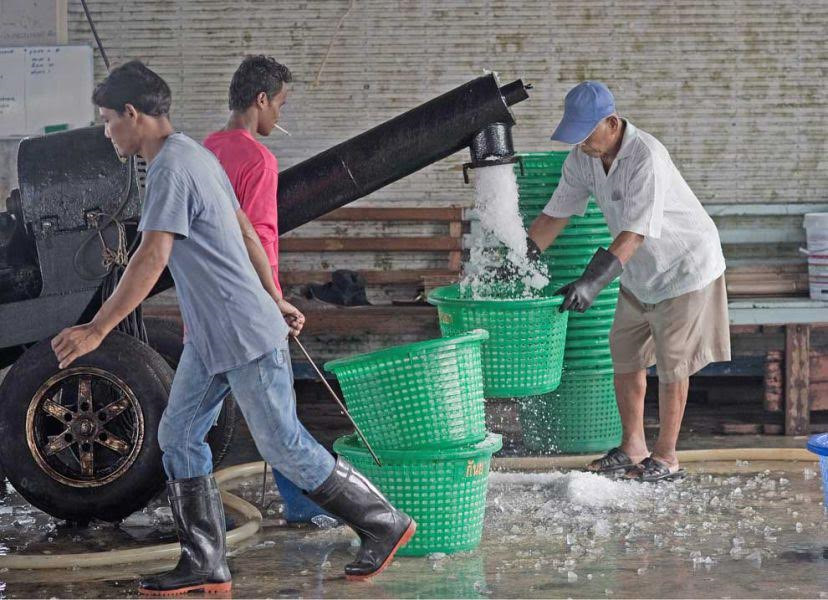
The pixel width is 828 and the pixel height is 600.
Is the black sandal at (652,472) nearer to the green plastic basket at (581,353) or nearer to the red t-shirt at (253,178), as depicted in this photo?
the green plastic basket at (581,353)

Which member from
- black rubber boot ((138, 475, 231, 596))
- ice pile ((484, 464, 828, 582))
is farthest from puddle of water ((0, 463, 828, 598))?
black rubber boot ((138, 475, 231, 596))

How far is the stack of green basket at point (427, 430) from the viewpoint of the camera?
489 centimetres

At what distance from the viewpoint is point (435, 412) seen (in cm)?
494

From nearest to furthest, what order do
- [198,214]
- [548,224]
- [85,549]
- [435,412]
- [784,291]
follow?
[198,214] → [435,412] → [85,549] → [548,224] → [784,291]

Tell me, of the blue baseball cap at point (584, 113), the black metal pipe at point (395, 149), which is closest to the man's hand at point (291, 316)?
the black metal pipe at point (395, 149)

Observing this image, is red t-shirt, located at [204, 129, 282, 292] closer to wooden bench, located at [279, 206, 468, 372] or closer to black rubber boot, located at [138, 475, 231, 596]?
black rubber boot, located at [138, 475, 231, 596]

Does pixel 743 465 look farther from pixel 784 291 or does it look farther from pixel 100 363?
pixel 100 363

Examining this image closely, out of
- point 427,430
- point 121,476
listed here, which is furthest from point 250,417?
point 121,476

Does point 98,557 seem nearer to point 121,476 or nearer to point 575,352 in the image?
point 121,476

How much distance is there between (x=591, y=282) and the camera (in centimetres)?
584

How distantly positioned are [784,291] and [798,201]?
828 mm

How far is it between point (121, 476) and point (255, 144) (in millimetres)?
1646

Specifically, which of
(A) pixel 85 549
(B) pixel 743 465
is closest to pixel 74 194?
(A) pixel 85 549

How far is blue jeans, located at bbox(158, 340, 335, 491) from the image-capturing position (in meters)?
4.45
